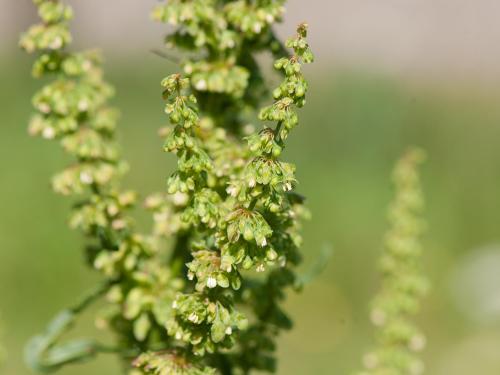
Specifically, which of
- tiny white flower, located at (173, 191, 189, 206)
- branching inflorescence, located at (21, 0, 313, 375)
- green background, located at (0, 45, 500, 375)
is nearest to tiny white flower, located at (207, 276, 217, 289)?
branching inflorescence, located at (21, 0, 313, 375)

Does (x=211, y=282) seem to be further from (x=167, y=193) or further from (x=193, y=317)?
(x=167, y=193)

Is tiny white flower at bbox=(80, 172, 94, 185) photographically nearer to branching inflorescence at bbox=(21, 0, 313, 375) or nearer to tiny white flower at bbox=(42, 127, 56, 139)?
branching inflorescence at bbox=(21, 0, 313, 375)

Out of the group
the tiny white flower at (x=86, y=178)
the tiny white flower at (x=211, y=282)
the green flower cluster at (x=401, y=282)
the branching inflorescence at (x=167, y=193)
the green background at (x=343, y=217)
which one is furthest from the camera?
the green background at (x=343, y=217)

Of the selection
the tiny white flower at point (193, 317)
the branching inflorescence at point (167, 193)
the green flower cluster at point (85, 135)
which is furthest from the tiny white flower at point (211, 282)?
the green flower cluster at point (85, 135)

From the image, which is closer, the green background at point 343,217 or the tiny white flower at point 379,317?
the tiny white flower at point 379,317

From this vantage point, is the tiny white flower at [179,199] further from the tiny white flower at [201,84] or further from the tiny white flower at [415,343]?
the tiny white flower at [415,343]

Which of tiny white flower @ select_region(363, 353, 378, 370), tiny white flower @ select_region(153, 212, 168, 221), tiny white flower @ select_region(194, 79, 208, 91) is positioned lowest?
tiny white flower @ select_region(153, 212, 168, 221)

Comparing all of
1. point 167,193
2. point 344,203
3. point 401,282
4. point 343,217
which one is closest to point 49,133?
point 167,193
